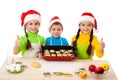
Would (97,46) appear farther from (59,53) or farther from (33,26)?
(33,26)

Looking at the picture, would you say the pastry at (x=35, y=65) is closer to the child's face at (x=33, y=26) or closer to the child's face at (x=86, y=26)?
the child's face at (x=33, y=26)

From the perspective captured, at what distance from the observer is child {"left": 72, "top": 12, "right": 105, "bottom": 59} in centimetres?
384

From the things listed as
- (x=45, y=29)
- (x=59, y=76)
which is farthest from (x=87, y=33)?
(x=59, y=76)

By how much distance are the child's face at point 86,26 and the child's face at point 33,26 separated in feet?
1.41

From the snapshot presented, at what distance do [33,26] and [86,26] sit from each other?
1.69 ft

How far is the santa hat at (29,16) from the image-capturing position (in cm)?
382

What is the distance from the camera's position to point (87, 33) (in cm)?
386

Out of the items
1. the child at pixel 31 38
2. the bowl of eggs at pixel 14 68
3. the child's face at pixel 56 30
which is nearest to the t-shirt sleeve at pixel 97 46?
the child's face at pixel 56 30

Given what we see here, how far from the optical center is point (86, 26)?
384 centimetres

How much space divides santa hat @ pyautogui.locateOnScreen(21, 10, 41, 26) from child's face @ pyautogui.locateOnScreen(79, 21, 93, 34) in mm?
421

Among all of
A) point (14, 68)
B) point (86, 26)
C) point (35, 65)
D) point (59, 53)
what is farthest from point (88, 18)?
point (14, 68)

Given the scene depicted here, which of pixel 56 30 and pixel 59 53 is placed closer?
pixel 59 53

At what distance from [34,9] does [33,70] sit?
3.09ft

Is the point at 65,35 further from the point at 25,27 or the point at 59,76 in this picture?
the point at 59,76
